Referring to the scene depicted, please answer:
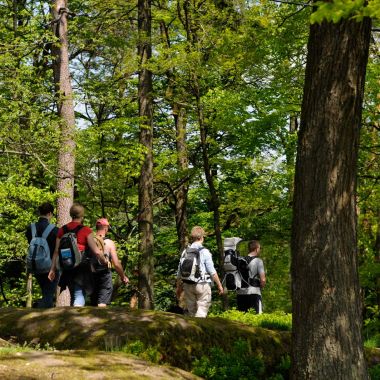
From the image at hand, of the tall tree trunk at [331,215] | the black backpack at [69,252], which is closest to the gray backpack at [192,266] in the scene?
the black backpack at [69,252]

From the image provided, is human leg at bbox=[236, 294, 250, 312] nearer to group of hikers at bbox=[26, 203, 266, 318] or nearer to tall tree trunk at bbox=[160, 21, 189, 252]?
group of hikers at bbox=[26, 203, 266, 318]

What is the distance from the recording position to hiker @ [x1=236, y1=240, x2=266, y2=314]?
1125 centimetres

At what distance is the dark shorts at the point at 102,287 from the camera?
862 cm

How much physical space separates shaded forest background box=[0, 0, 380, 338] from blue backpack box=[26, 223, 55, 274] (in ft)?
20.4

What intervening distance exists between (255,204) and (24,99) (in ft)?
31.2

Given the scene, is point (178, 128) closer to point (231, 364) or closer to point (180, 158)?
point (180, 158)

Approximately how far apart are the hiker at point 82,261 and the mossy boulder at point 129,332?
864 mm

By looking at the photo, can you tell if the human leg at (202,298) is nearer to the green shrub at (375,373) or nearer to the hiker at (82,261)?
the hiker at (82,261)

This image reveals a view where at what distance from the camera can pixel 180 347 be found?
7.16 meters

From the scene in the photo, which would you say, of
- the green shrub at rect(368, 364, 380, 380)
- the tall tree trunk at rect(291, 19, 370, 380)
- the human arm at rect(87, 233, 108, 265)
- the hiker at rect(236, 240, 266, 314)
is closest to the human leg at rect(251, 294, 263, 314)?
the hiker at rect(236, 240, 266, 314)

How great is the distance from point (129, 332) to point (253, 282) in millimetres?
4771

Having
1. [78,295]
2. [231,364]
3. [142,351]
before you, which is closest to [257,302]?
[78,295]

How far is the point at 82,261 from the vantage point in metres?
8.34

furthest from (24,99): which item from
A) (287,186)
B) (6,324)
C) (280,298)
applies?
(280,298)
